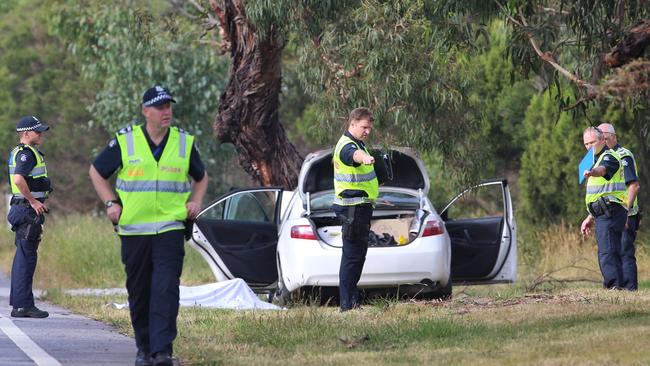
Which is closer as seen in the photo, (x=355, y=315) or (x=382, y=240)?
(x=355, y=315)

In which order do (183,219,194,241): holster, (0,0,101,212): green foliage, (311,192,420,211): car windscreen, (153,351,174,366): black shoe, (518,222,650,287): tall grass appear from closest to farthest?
(153,351,174,366): black shoe < (183,219,194,241): holster < (311,192,420,211): car windscreen < (518,222,650,287): tall grass < (0,0,101,212): green foliage

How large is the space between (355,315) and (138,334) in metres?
3.16

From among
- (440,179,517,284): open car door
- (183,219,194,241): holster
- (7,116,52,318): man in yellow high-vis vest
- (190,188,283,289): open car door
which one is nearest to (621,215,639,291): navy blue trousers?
(440,179,517,284): open car door

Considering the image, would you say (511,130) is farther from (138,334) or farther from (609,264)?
(138,334)

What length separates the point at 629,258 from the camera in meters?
14.0

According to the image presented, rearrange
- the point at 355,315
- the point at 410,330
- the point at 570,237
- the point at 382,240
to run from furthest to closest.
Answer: the point at 570,237 → the point at 382,240 → the point at 355,315 → the point at 410,330

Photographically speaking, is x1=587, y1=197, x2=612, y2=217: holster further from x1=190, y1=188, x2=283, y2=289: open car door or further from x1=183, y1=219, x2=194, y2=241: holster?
x1=183, y1=219, x2=194, y2=241: holster

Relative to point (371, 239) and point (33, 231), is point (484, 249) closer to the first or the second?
point (371, 239)

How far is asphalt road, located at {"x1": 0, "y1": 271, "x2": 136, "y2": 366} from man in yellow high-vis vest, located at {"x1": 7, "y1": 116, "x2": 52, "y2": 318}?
24 cm

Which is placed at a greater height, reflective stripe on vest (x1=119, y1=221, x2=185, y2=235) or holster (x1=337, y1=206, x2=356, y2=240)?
reflective stripe on vest (x1=119, y1=221, x2=185, y2=235)

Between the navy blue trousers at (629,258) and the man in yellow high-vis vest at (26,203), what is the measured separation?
18.8 ft

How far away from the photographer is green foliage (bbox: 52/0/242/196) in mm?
26891

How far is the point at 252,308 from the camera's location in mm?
13641

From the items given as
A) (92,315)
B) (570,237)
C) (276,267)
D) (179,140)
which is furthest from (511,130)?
(179,140)
